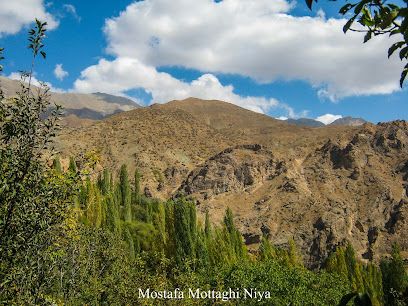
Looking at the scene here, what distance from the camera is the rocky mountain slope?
81.4 m

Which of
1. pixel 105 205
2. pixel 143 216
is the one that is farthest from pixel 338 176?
pixel 105 205

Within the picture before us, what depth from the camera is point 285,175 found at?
101 m

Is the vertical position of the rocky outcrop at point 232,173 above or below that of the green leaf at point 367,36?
above

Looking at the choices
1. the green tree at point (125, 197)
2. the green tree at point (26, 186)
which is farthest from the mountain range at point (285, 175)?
the green tree at point (26, 186)

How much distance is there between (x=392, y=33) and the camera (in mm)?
3105

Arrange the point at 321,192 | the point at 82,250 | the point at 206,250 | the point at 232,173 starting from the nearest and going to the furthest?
the point at 82,250 < the point at 206,250 < the point at 321,192 < the point at 232,173

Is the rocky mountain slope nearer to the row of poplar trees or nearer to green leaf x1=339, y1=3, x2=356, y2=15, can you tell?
the row of poplar trees

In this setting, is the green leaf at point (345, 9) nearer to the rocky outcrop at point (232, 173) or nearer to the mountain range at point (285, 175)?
the mountain range at point (285, 175)

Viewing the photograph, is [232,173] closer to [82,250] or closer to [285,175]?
[285,175]

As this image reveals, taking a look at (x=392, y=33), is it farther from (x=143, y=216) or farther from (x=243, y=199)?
(x=243, y=199)

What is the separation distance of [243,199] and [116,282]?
78.2 meters

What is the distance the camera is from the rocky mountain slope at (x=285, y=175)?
81.4 meters

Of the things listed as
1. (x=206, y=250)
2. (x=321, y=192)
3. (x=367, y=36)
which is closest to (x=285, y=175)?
(x=321, y=192)

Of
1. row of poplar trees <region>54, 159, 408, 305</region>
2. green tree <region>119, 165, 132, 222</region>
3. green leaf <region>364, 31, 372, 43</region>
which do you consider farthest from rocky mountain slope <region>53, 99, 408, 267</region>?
green leaf <region>364, 31, 372, 43</region>
